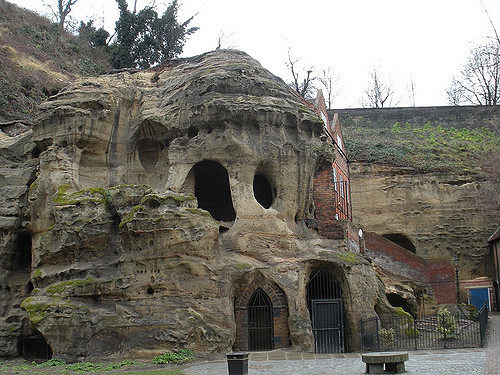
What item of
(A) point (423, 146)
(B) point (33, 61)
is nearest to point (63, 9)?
(B) point (33, 61)

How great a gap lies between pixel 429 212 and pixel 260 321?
65.6ft

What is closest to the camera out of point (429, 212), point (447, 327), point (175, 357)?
point (175, 357)

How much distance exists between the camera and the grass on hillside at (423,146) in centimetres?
3612

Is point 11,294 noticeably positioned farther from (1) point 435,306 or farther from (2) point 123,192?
(1) point 435,306

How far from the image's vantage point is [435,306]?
24844mm

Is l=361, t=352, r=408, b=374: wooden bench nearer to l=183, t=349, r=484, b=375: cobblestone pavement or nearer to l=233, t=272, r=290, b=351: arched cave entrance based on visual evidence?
l=183, t=349, r=484, b=375: cobblestone pavement

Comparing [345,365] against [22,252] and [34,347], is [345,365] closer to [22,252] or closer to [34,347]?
[34,347]

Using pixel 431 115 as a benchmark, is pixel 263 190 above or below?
below

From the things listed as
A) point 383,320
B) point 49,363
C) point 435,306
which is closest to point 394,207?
point 435,306

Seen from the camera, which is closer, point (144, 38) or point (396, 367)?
point (396, 367)

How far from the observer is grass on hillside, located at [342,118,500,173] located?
119ft

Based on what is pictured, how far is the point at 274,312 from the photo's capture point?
1741cm

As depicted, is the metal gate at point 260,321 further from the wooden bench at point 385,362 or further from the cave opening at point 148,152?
the cave opening at point 148,152

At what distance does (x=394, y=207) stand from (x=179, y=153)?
1972cm
